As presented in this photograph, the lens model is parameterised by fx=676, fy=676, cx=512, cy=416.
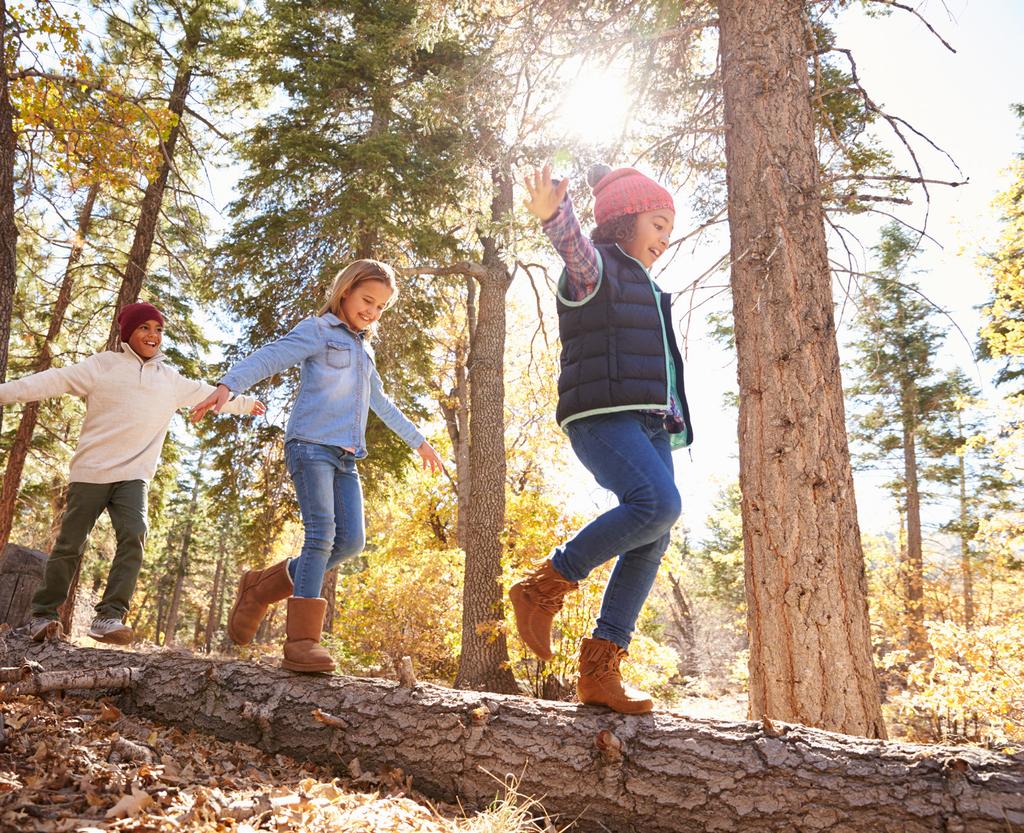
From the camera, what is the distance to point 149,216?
380 inches

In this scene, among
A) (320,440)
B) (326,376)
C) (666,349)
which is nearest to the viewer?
(666,349)

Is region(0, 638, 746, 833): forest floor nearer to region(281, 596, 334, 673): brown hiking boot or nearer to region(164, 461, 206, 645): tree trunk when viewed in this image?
region(281, 596, 334, 673): brown hiking boot

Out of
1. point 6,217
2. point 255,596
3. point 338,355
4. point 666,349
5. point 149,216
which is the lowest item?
point 255,596

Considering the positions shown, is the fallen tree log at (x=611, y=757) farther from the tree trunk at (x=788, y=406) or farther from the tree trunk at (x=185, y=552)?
the tree trunk at (x=185, y=552)

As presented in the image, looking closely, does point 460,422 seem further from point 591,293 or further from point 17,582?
point 591,293

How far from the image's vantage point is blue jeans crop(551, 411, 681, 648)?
8.75 ft

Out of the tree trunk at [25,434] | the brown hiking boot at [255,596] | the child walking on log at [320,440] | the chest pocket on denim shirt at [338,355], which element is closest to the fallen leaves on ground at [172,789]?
the child walking on log at [320,440]

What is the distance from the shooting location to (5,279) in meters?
4.62

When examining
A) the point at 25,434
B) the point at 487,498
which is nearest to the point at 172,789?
the point at 487,498

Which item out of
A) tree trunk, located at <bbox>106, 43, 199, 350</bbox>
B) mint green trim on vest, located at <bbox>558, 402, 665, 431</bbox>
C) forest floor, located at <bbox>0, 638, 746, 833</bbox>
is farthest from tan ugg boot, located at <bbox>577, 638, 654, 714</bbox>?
tree trunk, located at <bbox>106, 43, 199, 350</bbox>

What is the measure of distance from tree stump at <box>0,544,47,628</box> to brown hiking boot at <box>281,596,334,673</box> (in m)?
3.23

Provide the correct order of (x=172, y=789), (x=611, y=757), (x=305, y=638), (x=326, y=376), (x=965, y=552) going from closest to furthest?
(x=172, y=789) < (x=611, y=757) < (x=305, y=638) < (x=326, y=376) < (x=965, y=552)

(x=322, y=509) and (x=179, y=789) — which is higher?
(x=322, y=509)

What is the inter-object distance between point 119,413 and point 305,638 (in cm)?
224
